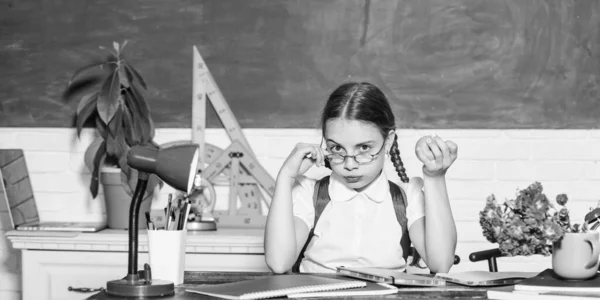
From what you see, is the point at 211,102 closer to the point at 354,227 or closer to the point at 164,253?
the point at 354,227

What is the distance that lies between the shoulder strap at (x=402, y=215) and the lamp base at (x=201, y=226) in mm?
908

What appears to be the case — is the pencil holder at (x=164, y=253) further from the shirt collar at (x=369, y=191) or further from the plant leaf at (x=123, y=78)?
the plant leaf at (x=123, y=78)

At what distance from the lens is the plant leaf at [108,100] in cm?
311

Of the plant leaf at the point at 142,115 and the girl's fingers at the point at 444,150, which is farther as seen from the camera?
the plant leaf at the point at 142,115

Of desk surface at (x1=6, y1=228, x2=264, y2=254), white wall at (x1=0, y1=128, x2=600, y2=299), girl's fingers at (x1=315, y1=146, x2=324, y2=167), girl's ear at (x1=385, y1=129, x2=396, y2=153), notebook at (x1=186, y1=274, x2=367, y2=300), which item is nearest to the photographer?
notebook at (x1=186, y1=274, x2=367, y2=300)

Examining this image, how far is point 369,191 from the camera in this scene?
7.93 ft

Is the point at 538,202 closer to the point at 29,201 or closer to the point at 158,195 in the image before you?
the point at 158,195

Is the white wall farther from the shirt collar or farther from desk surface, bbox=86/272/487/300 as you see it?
desk surface, bbox=86/272/487/300

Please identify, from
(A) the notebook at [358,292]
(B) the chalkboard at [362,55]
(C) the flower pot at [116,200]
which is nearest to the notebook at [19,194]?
(C) the flower pot at [116,200]

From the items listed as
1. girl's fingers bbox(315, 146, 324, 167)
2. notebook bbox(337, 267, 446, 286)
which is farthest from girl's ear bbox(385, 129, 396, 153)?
notebook bbox(337, 267, 446, 286)

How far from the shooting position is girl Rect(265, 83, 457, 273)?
2271mm

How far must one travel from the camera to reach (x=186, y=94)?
3.38 m

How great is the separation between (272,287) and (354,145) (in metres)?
0.65

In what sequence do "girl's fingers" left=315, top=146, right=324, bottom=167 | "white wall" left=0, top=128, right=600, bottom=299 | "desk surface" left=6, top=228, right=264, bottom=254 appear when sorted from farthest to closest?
"white wall" left=0, top=128, right=600, bottom=299
"desk surface" left=6, top=228, right=264, bottom=254
"girl's fingers" left=315, top=146, right=324, bottom=167
